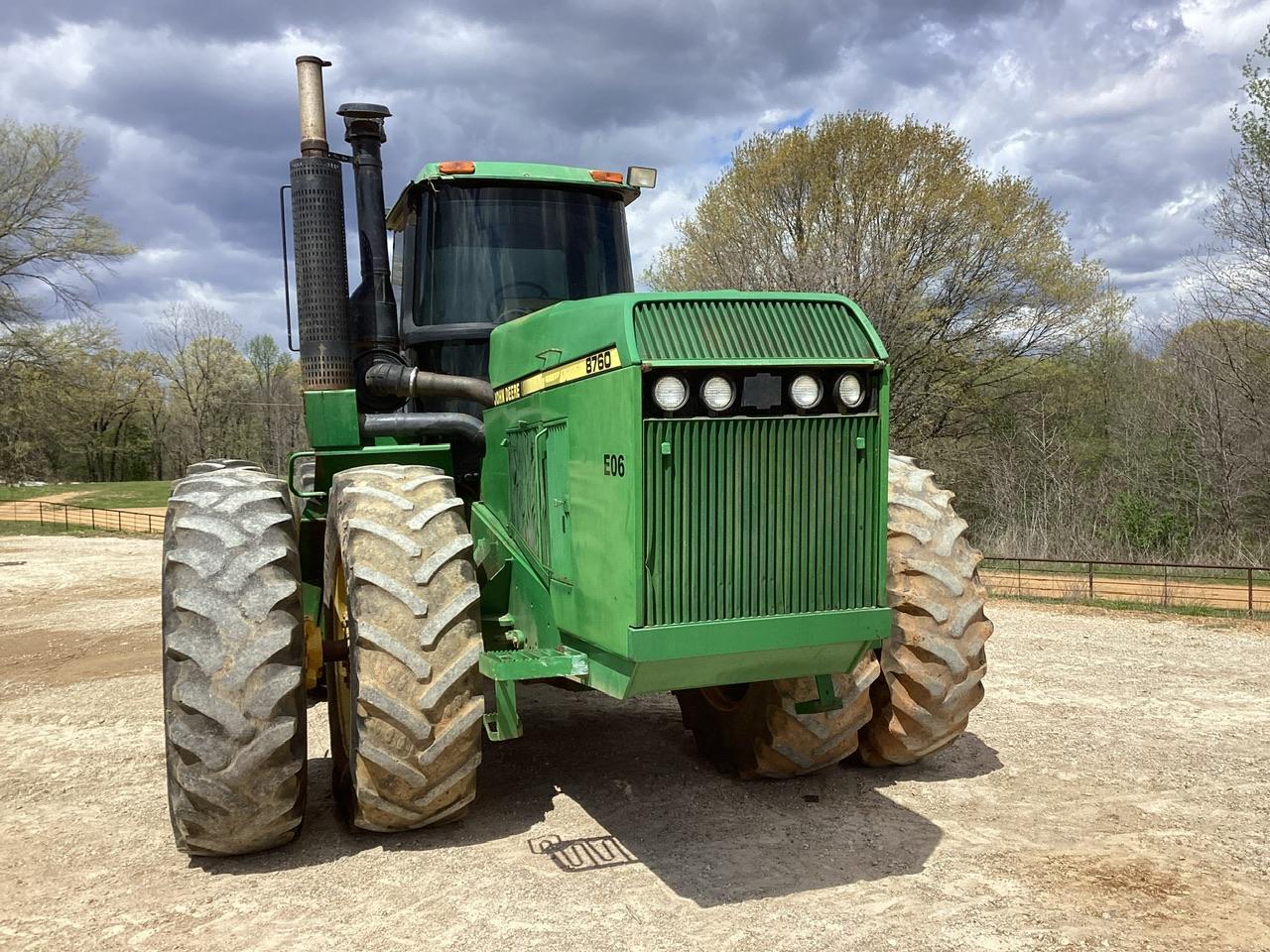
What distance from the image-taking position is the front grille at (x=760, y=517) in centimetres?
363

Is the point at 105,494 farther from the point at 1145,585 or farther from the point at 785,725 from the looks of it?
the point at 785,725

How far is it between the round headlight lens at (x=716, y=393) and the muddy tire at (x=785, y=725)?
150 centimetres

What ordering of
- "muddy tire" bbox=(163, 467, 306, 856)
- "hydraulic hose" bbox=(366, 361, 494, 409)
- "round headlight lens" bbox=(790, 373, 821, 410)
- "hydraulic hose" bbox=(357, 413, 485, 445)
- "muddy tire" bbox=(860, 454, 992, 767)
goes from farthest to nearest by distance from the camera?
"hydraulic hose" bbox=(357, 413, 485, 445) < "hydraulic hose" bbox=(366, 361, 494, 409) < "muddy tire" bbox=(860, 454, 992, 767) < "muddy tire" bbox=(163, 467, 306, 856) < "round headlight lens" bbox=(790, 373, 821, 410)

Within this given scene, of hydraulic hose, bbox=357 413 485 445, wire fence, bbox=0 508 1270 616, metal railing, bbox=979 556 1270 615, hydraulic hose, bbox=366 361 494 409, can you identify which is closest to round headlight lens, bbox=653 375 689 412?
hydraulic hose, bbox=366 361 494 409

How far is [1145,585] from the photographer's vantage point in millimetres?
14516

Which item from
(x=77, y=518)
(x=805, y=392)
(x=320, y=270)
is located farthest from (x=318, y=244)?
(x=77, y=518)

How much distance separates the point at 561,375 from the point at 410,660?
132 centimetres

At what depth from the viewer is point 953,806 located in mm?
4898

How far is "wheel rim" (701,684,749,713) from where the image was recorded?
515 cm

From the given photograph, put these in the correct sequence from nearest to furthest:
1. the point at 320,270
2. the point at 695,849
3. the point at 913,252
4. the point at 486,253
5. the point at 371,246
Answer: the point at 695,849
the point at 486,253
the point at 320,270
the point at 371,246
the point at 913,252

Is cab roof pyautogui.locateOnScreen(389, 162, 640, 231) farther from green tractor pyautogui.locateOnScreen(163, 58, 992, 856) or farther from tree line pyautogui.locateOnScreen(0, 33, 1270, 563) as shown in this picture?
tree line pyautogui.locateOnScreen(0, 33, 1270, 563)

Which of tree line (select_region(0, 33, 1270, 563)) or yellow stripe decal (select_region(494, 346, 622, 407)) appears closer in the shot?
yellow stripe decal (select_region(494, 346, 622, 407))

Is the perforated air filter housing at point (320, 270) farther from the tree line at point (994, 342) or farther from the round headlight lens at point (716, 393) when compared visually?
the tree line at point (994, 342)

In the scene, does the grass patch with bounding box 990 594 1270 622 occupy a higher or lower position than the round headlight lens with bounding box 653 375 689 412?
lower
